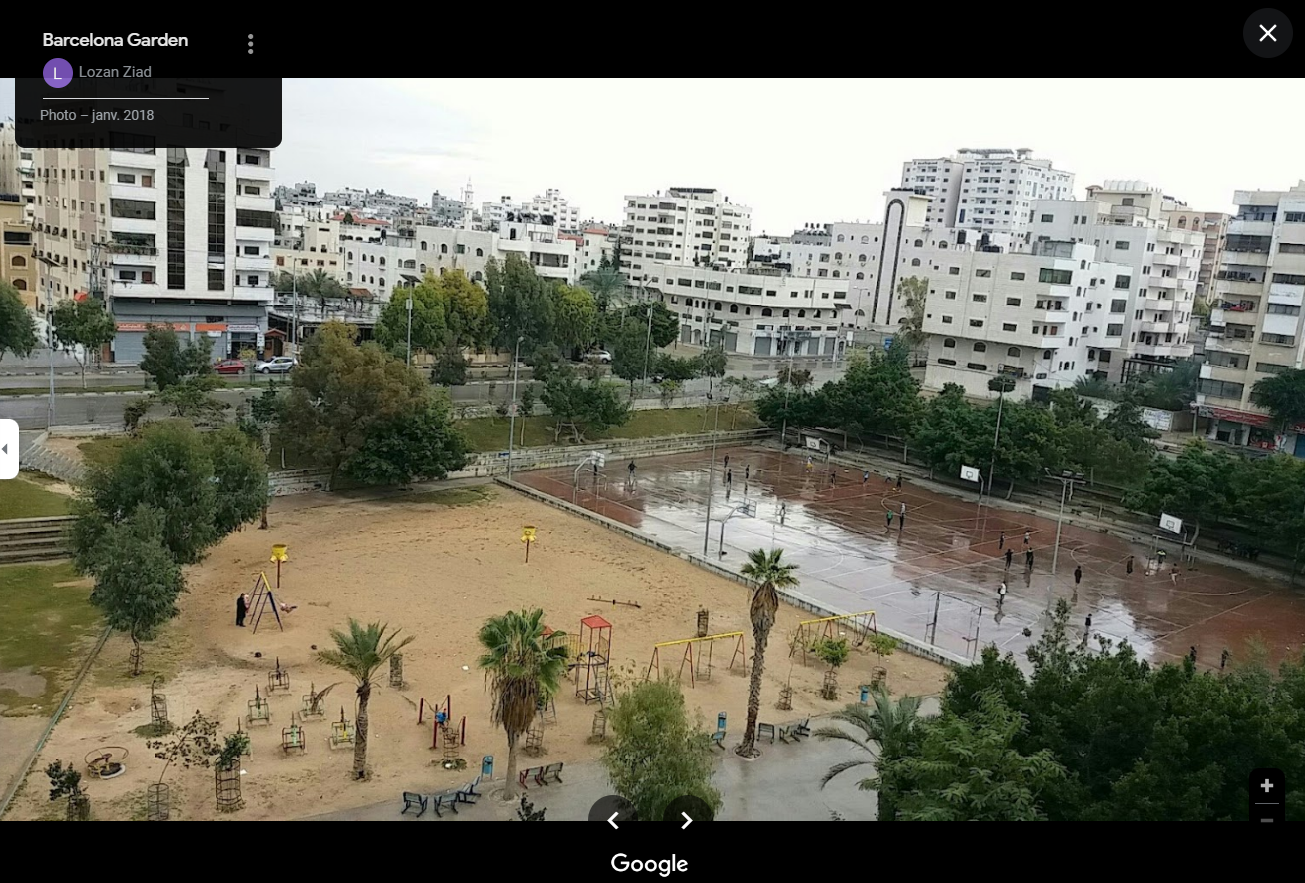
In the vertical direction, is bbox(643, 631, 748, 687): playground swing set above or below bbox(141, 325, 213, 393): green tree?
below

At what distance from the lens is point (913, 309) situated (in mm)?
59781

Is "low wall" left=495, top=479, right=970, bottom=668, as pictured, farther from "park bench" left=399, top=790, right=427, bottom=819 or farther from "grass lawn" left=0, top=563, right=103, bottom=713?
"grass lawn" left=0, top=563, right=103, bottom=713

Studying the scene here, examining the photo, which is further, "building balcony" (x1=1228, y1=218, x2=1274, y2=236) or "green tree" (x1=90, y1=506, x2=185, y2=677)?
"building balcony" (x1=1228, y1=218, x2=1274, y2=236)

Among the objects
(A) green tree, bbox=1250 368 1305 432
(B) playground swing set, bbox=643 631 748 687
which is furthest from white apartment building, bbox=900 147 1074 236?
(B) playground swing set, bbox=643 631 748 687

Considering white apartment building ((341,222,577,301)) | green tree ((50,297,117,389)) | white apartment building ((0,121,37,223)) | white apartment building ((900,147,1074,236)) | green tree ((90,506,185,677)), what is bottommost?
green tree ((90,506,185,677))

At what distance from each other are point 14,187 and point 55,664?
41.3m

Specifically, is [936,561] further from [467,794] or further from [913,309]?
[913,309]

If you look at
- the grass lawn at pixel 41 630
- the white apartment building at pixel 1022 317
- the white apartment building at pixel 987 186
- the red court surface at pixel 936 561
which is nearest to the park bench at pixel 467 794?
the grass lawn at pixel 41 630

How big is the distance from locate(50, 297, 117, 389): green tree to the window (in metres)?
40.0

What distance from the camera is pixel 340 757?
12227 mm

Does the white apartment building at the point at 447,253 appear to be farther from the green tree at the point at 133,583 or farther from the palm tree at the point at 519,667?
the palm tree at the point at 519,667

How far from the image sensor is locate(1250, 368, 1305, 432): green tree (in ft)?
115
